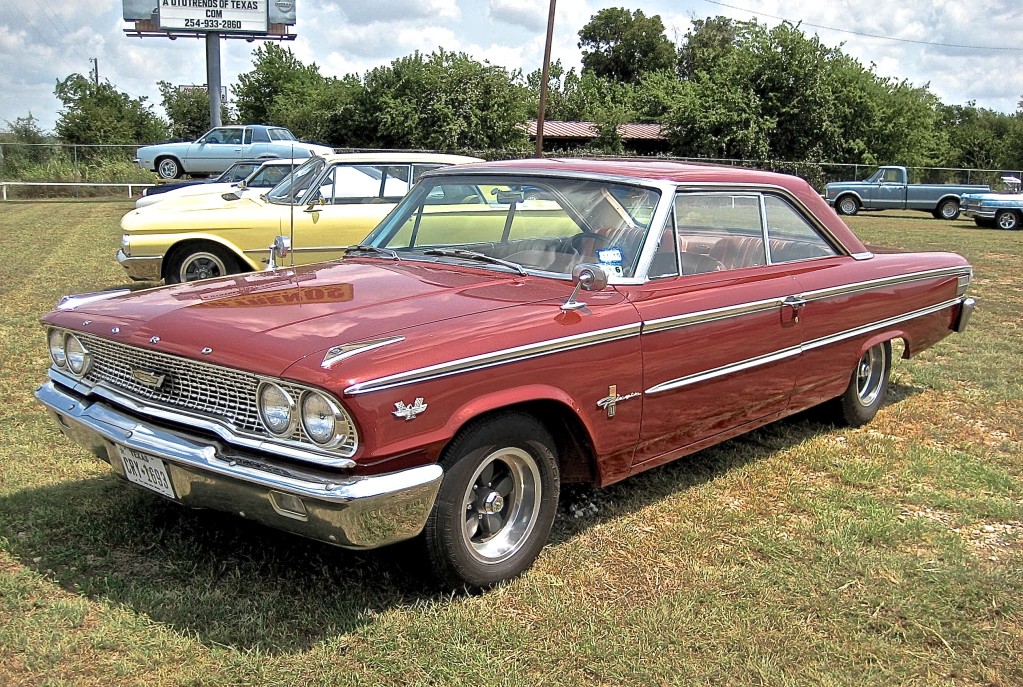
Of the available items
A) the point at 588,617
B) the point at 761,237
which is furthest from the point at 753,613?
the point at 761,237

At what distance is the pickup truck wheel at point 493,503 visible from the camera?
3059mm

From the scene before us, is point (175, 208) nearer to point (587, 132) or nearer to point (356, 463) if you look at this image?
point (356, 463)

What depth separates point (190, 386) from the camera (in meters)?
3.16

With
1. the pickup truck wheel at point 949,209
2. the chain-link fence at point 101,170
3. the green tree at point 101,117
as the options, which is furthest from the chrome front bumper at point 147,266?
the green tree at point 101,117

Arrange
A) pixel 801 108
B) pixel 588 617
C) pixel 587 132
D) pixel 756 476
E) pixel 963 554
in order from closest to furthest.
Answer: pixel 588 617
pixel 963 554
pixel 756 476
pixel 801 108
pixel 587 132

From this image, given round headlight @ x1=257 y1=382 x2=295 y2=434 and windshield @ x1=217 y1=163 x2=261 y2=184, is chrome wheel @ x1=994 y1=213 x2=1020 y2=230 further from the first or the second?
round headlight @ x1=257 y1=382 x2=295 y2=434

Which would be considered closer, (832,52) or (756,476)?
(756,476)

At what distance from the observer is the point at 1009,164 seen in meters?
46.0

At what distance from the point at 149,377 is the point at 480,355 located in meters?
1.20

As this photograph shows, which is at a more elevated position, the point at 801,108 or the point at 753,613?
the point at 801,108

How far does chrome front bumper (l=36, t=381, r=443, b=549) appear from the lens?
9.11 feet

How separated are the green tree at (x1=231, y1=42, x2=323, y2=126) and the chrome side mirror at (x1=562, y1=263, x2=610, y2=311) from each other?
4480cm

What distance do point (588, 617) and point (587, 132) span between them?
3919 cm

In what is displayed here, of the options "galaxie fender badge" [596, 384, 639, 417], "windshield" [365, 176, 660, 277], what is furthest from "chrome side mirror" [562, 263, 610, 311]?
"galaxie fender badge" [596, 384, 639, 417]
